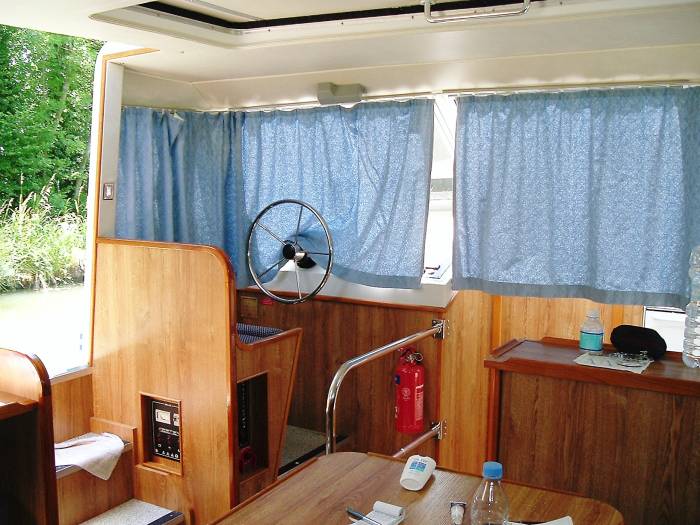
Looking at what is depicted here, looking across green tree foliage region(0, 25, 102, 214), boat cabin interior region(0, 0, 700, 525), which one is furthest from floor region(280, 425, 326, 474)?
green tree foliage region(0, 25, 102, 214)

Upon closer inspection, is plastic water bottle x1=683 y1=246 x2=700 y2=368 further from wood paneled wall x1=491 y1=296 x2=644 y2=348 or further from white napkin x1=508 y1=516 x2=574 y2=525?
white napkin x1=508 y1=516 x2=574 y2=525

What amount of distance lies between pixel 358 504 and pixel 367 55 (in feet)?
6.24

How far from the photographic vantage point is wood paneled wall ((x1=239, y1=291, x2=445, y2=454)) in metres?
3.44

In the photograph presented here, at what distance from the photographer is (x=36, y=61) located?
2.82 meters

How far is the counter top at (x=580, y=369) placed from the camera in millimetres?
2385

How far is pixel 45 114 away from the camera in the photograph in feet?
9.45

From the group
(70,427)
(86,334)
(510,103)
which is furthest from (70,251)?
(510,103)

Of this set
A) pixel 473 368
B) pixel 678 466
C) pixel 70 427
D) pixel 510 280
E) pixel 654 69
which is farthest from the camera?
pixel 473 368

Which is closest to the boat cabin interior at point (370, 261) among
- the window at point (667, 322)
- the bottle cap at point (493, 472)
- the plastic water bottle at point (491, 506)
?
the plastic water bottle at point (491, 506)

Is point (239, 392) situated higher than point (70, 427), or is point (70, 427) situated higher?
point (239, 392)

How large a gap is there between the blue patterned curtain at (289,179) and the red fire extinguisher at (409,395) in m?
0.41

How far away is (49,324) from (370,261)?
59.7 inches

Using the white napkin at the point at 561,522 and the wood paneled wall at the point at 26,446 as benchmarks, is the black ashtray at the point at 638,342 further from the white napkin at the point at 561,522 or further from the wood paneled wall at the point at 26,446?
the wood paneled wall at the point at 26,446

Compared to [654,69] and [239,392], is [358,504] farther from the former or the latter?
[654,69]
